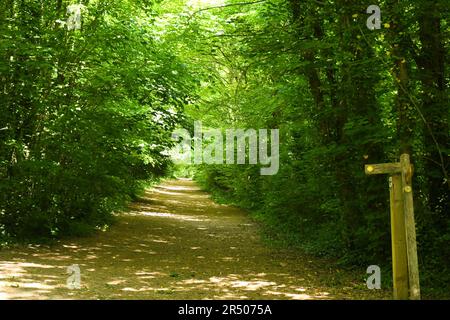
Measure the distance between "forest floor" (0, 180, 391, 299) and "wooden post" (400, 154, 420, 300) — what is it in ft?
4.37

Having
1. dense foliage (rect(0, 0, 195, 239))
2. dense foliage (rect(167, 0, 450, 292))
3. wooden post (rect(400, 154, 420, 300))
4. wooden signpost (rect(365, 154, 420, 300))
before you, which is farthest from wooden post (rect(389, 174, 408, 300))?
dense foliage (rect(0, 0, 195, 239))

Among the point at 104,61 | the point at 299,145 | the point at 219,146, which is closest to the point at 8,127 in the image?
the point at 104,61

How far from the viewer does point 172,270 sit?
9.72m

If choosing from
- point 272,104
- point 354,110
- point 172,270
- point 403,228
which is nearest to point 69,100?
point 272,104

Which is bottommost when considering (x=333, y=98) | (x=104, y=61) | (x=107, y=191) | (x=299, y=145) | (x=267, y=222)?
(x=267, y=222)

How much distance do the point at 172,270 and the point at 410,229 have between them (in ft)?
16.9

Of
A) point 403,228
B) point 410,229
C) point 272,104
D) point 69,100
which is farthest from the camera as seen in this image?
point 272,104

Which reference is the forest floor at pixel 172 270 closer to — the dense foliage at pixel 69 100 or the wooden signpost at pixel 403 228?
the wooden signpost at pixel 403 228

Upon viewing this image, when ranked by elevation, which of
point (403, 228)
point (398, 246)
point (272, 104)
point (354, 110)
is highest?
point (272, 104)

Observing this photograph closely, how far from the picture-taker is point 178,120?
1579 cm

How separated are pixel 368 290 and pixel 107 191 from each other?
929 centimetres

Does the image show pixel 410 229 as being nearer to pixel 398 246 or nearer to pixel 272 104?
pixel 398 246
